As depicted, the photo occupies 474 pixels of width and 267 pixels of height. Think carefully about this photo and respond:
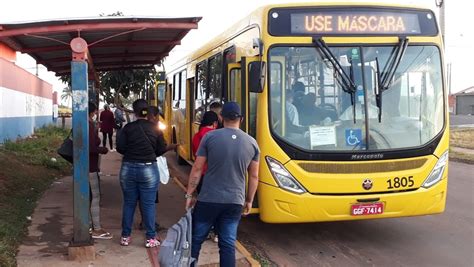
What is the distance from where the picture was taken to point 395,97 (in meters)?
6.34

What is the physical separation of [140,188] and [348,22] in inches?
125

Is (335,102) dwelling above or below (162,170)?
above

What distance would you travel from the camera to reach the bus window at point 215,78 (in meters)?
8.31

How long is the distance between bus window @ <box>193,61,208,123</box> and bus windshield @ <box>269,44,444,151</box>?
3353mm

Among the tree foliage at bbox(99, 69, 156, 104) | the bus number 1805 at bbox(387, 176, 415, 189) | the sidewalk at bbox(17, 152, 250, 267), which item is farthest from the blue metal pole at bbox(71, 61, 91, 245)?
the tree foliage at bbox(99, 69, 156, 104)

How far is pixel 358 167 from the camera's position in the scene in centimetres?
612

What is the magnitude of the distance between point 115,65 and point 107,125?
4.34m

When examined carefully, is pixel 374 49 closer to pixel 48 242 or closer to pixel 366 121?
pixel 366 121

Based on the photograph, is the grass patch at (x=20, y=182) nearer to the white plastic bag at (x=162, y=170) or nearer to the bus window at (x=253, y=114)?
the white plastic bag at (x=162, y=170)

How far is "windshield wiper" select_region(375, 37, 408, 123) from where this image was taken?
6246 millimetres

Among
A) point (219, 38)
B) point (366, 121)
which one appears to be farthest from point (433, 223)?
point (219, 38)

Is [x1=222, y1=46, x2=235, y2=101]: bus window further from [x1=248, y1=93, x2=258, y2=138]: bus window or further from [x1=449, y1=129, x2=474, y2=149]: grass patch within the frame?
[x1=449, y1=129, x2=474, y2=149]: grass patch

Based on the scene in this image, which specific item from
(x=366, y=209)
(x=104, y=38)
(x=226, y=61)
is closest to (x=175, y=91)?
(x=226, y=61)

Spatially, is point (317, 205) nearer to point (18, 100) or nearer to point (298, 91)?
point (298, 91)
